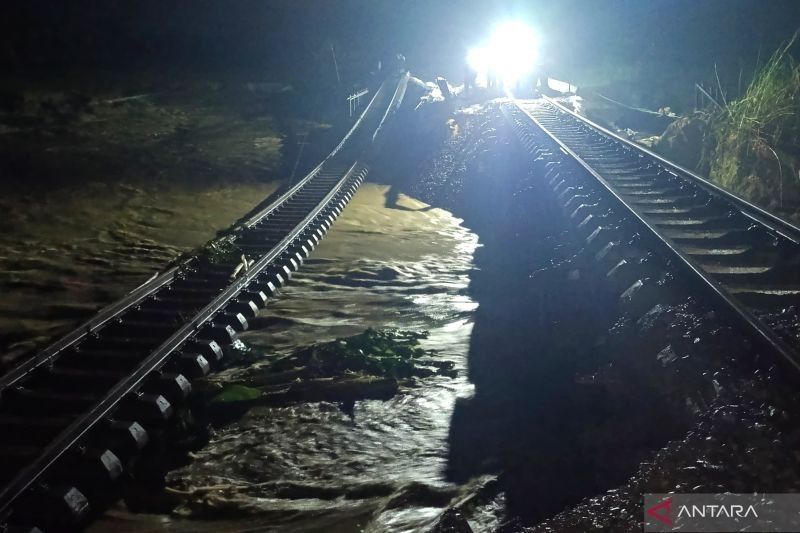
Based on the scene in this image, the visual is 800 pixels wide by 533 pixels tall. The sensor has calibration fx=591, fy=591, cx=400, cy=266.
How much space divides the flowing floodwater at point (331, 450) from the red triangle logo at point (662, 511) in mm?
1070

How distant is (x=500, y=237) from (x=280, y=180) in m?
6.30

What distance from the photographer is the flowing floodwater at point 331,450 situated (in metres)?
3.38

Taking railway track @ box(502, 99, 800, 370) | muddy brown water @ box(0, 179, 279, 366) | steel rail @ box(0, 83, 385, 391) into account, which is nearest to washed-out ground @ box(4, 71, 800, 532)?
muddy brown water @ box(0, 179, 279, 366)

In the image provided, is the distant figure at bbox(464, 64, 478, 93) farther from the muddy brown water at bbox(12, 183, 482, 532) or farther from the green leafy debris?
the green leafy debris

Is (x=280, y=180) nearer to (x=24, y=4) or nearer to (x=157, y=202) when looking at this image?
(x=157, y=202)

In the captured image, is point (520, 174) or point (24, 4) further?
point (24, 4)

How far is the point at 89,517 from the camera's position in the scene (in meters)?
3.40

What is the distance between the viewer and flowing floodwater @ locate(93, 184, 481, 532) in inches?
133

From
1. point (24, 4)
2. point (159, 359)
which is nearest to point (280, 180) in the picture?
point (159, 359)

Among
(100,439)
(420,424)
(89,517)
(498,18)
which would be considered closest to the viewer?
(89,517)

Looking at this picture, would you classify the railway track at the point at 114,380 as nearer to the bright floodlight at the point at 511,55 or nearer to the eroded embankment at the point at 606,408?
the eroded embankment at the point at 606,408

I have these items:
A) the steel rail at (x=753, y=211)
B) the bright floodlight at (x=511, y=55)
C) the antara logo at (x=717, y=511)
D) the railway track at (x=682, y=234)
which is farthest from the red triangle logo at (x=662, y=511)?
the bright floodlight at (x=511, y=55)

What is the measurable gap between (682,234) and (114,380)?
260 inches

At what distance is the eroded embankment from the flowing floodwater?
223 mm
